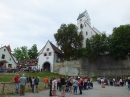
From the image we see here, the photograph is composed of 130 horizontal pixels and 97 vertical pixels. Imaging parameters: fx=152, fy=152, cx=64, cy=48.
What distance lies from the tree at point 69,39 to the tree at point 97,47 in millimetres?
3865

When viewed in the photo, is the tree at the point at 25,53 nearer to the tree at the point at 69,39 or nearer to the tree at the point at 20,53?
the tree at the point at 20,53

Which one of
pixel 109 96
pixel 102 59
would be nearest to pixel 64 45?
pixel 102 59

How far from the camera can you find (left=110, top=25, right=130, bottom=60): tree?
38.1 m

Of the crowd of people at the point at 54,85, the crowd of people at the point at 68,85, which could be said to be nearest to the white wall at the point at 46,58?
the crowd of people at the point at 54,85

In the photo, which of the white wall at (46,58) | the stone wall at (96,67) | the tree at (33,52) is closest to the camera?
the stone wall at (96,67)

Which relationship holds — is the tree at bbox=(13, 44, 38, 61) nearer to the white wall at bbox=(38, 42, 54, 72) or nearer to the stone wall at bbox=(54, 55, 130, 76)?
the white wall at bbox=(38, 42, 54, 72)

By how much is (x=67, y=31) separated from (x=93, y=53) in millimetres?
9630

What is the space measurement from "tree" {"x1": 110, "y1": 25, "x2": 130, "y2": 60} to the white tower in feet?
45.3

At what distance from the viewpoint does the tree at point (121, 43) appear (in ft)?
125

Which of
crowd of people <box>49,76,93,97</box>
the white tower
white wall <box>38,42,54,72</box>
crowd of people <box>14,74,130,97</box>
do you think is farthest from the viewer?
the white tower

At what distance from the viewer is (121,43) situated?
38469mm

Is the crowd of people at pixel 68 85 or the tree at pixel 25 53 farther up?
the tree at pixel 25 53

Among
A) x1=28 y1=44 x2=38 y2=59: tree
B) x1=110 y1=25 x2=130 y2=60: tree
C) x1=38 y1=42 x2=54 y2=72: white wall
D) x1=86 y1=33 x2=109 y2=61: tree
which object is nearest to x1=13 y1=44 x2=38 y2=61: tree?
x1=28 y1=44 x2=38 y2=59: tree

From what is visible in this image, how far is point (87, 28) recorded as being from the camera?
5403 cm
